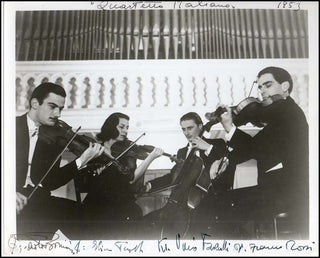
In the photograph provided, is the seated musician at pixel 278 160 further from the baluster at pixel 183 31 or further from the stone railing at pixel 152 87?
the baluster at pixel 183 31

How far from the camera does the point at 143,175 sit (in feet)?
11.6

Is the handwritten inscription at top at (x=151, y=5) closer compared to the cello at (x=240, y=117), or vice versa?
the cello at (x=240, y=117)

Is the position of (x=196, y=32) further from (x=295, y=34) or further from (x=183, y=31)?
(x=295, y=34)

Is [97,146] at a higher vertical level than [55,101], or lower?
lower

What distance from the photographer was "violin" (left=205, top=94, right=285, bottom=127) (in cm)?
354

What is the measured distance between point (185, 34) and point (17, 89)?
57.0 inches

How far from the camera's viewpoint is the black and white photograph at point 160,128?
3.50 m

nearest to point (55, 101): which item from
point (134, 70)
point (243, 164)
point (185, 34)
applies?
point (134, 70)

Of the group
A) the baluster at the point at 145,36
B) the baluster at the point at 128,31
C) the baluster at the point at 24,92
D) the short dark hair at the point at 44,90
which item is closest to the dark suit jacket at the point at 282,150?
the baluster at the point at 145,36

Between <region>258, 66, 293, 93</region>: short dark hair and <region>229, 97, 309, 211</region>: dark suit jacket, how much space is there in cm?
17

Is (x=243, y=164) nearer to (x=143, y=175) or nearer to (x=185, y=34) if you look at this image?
(x=143, y=175)

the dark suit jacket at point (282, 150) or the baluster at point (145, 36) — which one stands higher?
the baluster at point (145, 36)
